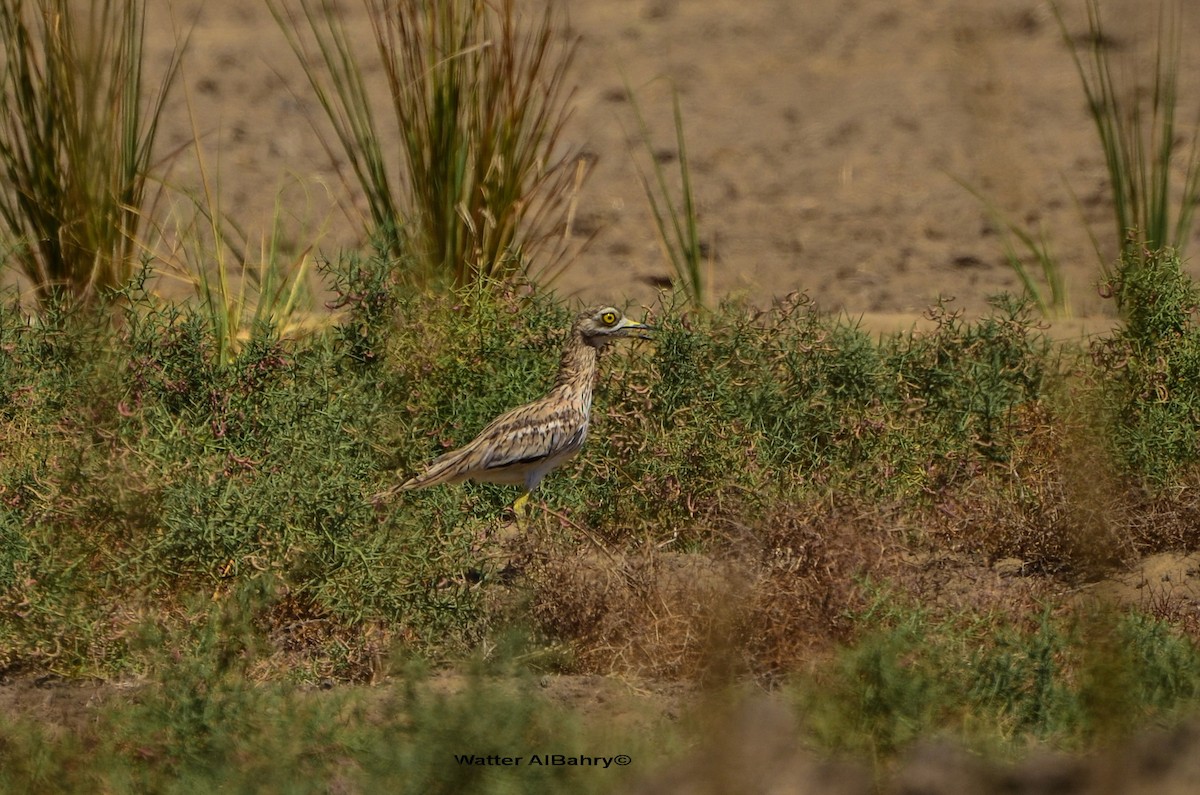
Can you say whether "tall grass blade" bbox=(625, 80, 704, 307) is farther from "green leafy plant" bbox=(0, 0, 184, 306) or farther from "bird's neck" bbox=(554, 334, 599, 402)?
"green leafy plant" bbox=(0, 0, 184, 306)

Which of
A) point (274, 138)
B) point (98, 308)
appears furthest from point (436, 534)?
point (274, 138)

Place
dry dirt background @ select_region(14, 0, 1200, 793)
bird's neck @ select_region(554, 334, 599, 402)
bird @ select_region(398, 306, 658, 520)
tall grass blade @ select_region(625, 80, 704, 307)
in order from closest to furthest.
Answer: bird @ select_region(398, 306, 658, 520) < bird's neck @ select_region(554, 334, 599, 402) < tall grass blade @ select_region(625, 80, 704, 307) < dry dirt background @ select_region(14, 0, 1200, 793)

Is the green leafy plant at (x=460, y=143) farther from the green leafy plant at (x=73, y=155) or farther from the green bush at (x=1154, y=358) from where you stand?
the green bush at (x=1154, y=358)

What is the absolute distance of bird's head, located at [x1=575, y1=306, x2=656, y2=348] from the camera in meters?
6.28

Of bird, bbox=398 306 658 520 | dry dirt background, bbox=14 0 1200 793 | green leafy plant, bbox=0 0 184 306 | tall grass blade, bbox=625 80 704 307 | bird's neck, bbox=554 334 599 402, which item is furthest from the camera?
dry dirt background, bbox=14 0 1200 793

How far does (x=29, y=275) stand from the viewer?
761cm

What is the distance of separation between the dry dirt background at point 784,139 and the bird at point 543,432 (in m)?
1.30

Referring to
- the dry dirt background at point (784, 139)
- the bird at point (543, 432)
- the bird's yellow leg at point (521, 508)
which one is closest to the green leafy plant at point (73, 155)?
the dry dirt background at point (784, 139)

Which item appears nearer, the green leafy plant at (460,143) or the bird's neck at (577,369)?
the bird's neck at (577,369)

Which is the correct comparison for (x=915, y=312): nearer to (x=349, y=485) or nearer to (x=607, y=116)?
(x=607, y=116)

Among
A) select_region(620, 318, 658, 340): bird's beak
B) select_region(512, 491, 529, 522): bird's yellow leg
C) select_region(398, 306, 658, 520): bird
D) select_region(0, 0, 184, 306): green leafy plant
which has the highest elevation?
select_region(0, 0, 184, 306): green leafy plant

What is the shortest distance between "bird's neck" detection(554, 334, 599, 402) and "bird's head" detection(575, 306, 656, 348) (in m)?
0.03

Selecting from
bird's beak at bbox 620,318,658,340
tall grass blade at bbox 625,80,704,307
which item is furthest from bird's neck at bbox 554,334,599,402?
tall grass blade at bbox 625,80,704,307

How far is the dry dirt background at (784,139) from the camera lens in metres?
9.66
